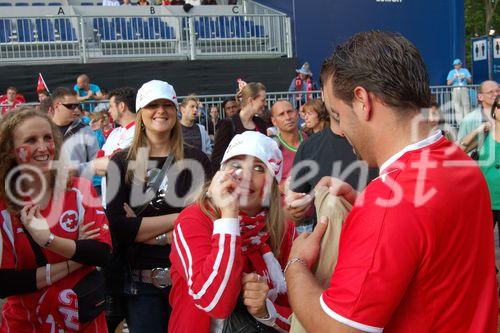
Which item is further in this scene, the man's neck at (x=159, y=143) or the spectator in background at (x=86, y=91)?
the spectator in background at (x=86, y=91)

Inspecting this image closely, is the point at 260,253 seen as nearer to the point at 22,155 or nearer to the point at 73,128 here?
the point at 22,155

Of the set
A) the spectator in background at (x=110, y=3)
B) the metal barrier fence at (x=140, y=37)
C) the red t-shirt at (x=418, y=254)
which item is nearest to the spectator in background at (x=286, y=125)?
the red t-shirt at (x=418, y=254)

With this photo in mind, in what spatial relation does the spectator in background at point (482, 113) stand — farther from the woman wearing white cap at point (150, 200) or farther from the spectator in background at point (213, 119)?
the spectator in background at point (213, 119)

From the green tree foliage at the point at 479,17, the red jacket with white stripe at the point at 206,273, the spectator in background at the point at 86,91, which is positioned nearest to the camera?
the red jacket with white stripe at the point at 206,273

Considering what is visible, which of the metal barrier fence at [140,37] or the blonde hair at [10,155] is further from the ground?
the metal barrier fence at [140,37]

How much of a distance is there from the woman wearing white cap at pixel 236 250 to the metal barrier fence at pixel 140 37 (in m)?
15.0

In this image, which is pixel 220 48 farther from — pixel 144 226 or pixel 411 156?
pixel 411 156

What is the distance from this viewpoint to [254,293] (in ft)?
7.58

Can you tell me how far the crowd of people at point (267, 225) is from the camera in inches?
61.7

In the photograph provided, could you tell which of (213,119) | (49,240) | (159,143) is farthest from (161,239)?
(213,119)

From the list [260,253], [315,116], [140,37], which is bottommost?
[260,253]

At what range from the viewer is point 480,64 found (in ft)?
68.2

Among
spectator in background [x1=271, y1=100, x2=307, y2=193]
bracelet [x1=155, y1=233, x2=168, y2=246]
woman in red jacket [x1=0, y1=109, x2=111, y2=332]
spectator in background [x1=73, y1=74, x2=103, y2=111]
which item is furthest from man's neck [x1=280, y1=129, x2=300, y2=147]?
spectator in background [x1=73, y1=74, x2=103, y2=111]

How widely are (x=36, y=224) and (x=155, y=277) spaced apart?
0.82 m
